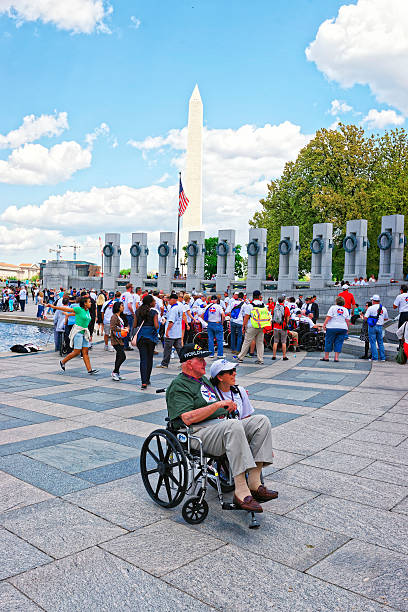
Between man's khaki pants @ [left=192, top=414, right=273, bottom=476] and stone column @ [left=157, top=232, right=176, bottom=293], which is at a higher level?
stone column @ [left=157, top=232, right=176, bottom=293]

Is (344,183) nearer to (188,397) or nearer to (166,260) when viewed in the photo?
(166,260)

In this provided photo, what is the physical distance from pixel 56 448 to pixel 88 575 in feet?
9.08

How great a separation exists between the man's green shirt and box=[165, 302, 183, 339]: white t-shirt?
294 inches

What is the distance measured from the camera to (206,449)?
426 centimetres

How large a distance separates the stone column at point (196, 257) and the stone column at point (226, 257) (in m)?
1.60

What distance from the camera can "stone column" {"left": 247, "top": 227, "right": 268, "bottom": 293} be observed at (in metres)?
35.6

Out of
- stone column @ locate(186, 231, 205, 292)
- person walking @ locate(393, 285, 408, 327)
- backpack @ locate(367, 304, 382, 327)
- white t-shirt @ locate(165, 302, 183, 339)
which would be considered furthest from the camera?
stone column @ locate(186, 231, 205, 292)

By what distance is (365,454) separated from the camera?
587 centimetres

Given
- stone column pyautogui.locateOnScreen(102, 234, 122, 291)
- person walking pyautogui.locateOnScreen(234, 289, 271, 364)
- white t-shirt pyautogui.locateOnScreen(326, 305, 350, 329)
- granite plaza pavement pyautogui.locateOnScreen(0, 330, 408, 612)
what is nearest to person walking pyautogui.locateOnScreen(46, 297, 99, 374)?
granite plaza pavement pyautogui.locateOnScreen(0, 330, 408, 612)

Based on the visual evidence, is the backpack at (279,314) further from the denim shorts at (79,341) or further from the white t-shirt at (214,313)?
the denim shorts at (79,341)

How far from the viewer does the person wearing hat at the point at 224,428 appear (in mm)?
4051

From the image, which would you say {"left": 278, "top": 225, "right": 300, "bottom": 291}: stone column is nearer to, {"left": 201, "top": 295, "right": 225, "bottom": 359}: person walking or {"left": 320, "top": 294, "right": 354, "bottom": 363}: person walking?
{"left": 201, "top": 295, "right": 225, "bottom": 359}: person walking

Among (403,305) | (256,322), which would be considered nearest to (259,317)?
(256,322)

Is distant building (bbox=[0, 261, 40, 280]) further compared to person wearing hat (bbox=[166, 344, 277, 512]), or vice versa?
distant building (bbox=[0, 261, 40, 280])
